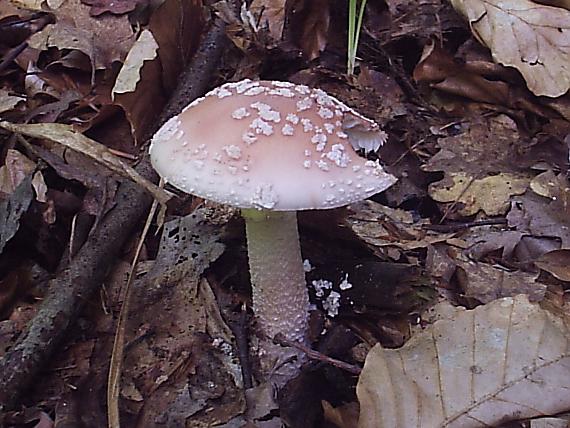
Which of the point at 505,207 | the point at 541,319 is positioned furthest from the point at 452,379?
the point at 505,207

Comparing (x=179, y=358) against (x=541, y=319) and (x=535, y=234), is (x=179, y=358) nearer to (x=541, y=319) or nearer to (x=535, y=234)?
(x=541, y=319)

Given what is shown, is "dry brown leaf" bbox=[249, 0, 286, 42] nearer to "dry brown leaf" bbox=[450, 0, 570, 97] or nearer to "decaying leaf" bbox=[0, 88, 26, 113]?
"dry brown leaf" bbox=[450, 0, 570, 97]

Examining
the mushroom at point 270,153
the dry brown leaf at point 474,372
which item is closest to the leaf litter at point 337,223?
the dry brown leaf at point 474,372

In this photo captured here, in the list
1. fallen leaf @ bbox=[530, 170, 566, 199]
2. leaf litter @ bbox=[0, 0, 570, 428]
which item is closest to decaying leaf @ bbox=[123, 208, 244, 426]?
leaf litter @ bbox=[0, 0, 570, 428]

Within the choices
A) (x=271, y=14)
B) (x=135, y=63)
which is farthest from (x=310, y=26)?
(x=135, y=63)

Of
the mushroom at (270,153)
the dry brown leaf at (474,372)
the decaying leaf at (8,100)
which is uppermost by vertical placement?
the mushroom at (270,153)

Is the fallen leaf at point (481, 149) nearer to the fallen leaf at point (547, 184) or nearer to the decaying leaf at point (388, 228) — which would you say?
the fallen leaf at point (547, 184)

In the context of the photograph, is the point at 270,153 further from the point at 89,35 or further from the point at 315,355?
the point at 89,35
